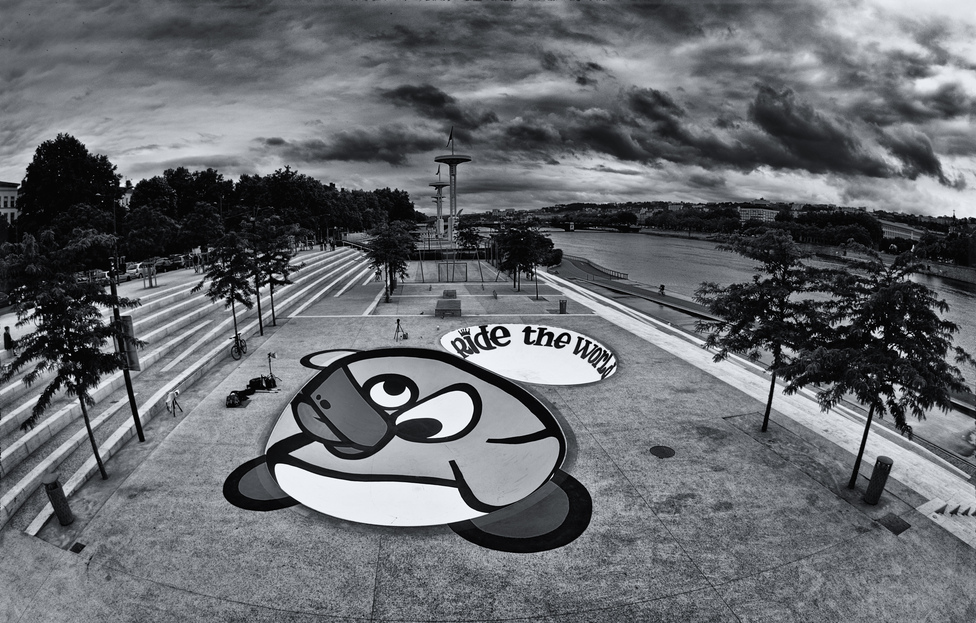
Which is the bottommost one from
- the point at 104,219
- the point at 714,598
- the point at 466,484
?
the point at 466,484

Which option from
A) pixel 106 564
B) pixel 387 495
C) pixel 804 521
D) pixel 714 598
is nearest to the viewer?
pixel 714 598

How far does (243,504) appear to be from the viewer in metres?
9.35

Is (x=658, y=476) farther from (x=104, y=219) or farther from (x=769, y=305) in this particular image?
(x=104, y=219)

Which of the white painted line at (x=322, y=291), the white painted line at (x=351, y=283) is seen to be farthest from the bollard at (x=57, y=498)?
the white painted line at (x=351, y=283)

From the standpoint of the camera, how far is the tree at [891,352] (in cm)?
878

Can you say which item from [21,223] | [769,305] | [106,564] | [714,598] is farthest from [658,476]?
[21,223]

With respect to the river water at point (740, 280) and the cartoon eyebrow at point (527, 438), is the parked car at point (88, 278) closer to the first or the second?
the cartoon eyebrow at point (527, 438)

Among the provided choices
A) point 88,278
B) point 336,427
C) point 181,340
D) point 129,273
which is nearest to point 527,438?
point 336,427

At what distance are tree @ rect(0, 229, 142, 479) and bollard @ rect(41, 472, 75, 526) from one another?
1.22m

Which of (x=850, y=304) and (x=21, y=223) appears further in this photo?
(x=21, y=223)

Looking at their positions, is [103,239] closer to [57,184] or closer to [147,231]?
[147,231]

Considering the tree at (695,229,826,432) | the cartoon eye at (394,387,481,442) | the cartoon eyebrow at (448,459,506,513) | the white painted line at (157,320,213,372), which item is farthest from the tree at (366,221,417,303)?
the tree at (695,229,826,432)

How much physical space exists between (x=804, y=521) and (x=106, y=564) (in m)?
12.1

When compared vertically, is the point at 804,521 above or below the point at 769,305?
below
